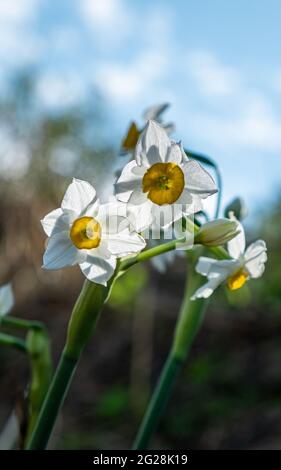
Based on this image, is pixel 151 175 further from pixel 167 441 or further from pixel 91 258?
pixel 167 441

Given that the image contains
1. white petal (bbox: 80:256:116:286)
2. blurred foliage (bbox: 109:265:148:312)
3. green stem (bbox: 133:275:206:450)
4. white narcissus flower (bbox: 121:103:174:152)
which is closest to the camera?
white petal (bbox: 80:256:116:286)

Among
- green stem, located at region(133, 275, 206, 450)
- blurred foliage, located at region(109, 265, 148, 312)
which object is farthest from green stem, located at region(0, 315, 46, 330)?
blurred foliage, located at region(109, 265, 148, 312)

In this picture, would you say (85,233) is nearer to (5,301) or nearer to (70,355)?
(70,355)

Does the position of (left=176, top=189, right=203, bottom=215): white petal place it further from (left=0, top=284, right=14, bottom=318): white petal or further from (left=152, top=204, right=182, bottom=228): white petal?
(left=0, top=284, right=14, bottom=318): white petal

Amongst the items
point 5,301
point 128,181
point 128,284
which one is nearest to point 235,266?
point 128,181

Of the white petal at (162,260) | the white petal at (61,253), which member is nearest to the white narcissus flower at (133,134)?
the white petal at (162,260)

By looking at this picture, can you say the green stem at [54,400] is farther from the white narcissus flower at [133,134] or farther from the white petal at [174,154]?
the white narcissus flower at [133,134]
